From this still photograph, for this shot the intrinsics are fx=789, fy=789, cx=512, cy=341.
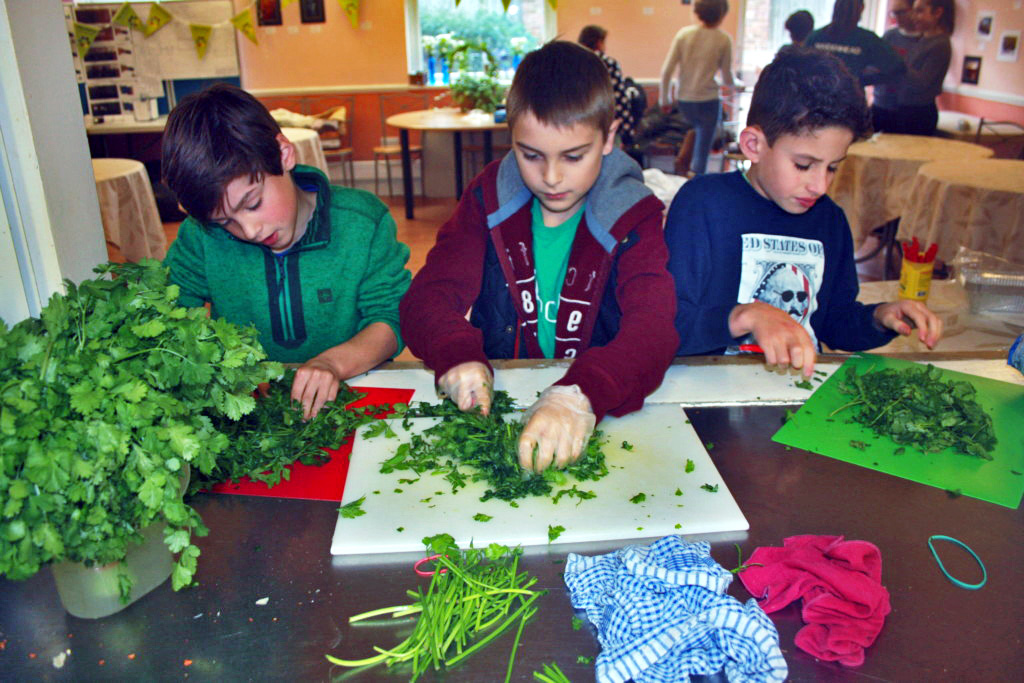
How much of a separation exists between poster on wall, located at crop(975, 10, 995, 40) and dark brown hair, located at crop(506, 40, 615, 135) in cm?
642

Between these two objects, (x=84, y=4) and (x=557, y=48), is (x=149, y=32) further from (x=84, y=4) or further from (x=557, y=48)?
(x=557, y=48)

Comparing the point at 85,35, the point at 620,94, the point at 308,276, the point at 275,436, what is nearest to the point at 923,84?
the point at 620,94

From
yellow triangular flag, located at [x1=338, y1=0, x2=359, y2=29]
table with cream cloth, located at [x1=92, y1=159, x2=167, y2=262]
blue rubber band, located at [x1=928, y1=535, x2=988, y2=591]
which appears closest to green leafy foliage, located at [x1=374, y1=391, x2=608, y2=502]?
blue rubber band, located at [x1=928, y1=535, x2=988, y2=591]

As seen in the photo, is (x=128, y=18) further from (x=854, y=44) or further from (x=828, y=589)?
(x=828, y=589)

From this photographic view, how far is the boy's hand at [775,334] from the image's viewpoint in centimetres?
138

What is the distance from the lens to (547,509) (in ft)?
3.66

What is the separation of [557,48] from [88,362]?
1.02 metres

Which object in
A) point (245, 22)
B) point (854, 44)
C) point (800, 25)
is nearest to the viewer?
point (854, 44)

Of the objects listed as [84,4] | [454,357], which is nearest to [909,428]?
[454,357]

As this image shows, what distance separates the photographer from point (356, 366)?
1.54 m

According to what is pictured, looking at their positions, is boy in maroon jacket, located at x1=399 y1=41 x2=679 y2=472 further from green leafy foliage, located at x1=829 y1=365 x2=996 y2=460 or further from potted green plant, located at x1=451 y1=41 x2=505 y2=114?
potted green plant, located at x1=451 y1=41 x2=505 y2=114

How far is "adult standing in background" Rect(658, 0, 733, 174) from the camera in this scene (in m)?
6.61

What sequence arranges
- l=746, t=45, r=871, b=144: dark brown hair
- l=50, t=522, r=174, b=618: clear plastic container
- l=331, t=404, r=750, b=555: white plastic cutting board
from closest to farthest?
1. l=50, t=522, r=174, b=618: clear plastic container
2. l=331, t=404, r=750, b=555: white plastic cutting board
3. l=746, t=45, r=871, b=144: dark brown hair

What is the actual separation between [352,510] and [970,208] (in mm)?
3508
